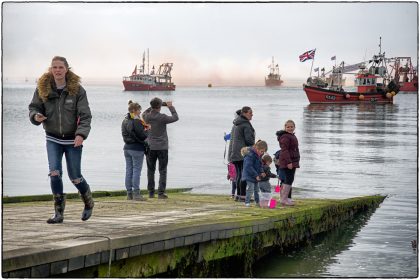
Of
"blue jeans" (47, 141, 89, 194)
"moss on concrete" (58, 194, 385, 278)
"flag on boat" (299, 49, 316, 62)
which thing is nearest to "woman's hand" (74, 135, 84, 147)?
"blue jeans" (47, 141, 89, 194)

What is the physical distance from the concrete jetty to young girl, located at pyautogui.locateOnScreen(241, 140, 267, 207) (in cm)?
27

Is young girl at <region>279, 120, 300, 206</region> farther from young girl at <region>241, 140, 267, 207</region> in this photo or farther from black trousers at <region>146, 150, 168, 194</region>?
black trousers at <region>146, 150, 168, 194</region>

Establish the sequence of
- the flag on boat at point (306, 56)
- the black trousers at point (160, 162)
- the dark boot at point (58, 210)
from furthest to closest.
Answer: the flag on boat at point (306, 56) → the black trousers at point (160, 162) → the dark boot at point (58, 210)

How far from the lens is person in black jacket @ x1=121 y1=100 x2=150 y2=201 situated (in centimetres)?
1387

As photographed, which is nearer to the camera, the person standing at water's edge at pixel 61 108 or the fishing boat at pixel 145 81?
the person standing at water's edge at pixel 61 108

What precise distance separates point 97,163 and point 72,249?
23.8 metres

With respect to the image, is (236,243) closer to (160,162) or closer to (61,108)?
(61,108)

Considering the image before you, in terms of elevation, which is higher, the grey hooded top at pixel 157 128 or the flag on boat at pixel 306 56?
the flag on boat at pixel 306 56

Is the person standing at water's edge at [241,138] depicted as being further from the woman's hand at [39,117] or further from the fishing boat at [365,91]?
the fishing boat at [365,91]

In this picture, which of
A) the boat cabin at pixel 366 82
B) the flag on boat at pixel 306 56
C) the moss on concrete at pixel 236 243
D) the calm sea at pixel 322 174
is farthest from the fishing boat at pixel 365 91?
the moss on concrete at pixel 236 243

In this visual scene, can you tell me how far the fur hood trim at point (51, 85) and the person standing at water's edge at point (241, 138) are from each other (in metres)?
4.87

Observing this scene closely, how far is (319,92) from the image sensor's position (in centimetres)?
10081

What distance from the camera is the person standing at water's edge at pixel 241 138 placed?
567 inches

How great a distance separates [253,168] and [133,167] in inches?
71.4
